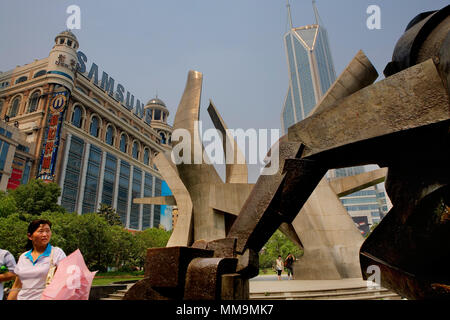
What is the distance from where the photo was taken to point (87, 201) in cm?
5034

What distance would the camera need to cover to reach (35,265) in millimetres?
2268

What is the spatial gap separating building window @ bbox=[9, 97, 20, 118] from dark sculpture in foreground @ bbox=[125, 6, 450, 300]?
62.7 m

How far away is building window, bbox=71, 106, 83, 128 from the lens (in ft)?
173

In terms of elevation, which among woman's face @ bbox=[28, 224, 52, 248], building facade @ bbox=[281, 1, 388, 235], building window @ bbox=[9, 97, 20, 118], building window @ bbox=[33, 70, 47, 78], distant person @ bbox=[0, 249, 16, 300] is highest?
building facade @ bbox=[281, 1, 388, 235]

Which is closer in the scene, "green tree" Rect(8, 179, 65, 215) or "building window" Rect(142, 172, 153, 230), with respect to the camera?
"green tree" Rect(8, 179, 65, 215)

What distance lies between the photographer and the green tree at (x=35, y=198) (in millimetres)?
25906

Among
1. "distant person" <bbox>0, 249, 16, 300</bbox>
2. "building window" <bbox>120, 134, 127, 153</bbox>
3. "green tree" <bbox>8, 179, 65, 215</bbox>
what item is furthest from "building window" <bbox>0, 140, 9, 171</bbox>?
"distant person" <bbox>0, 249, 16, 300</bbox>

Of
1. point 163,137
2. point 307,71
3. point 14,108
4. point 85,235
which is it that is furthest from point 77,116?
point 307,71

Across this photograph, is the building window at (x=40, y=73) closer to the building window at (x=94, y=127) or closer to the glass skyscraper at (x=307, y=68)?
the building window at (x=94, y=127)

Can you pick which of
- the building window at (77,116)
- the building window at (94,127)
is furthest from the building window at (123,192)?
the building window at (77,116)

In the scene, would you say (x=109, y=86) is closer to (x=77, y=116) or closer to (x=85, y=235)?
(x=77, y=116)

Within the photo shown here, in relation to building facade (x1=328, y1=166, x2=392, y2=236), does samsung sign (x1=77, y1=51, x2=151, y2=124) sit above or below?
above

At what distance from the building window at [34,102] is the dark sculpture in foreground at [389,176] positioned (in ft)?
190

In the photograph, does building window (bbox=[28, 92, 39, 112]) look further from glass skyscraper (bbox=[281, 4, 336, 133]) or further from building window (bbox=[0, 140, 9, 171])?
glass skyscraper (bbox=[281, 4, 336, 133])
